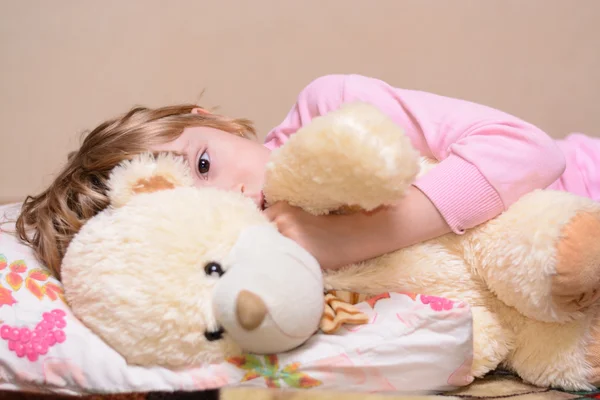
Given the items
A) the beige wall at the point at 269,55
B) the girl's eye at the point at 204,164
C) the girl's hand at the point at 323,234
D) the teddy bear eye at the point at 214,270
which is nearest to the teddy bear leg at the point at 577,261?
the girl's hand at the point at 323,234

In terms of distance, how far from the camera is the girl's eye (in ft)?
2.78

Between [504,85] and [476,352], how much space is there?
888mm

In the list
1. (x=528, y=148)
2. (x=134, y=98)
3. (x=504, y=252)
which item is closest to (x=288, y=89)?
(x=134, y=98)

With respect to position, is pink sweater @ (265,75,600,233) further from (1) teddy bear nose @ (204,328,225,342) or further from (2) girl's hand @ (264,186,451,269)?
(1) teddy bear nose @ (204,328,225,342)

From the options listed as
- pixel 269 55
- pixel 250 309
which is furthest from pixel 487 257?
pixel 269 55

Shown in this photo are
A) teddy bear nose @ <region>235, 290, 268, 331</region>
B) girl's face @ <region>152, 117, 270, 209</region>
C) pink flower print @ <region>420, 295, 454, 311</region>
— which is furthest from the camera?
girl's face @ <region>152, 117, 270, 209</region>

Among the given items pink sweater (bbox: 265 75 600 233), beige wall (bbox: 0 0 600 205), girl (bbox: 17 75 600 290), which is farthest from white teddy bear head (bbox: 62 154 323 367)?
beige wall (bbox: 0 0 600 205)

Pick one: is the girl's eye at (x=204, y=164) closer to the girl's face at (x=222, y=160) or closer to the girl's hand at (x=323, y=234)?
the girl's face at (x=222, y=160)

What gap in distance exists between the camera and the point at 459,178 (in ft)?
2.44

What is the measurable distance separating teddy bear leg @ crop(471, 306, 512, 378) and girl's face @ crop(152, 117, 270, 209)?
0.33 metres

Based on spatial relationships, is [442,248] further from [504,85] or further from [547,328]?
[504,85]

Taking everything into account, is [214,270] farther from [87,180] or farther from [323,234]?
[87,180]

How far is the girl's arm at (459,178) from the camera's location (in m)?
0.72

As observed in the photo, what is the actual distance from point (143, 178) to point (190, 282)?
0.17m
